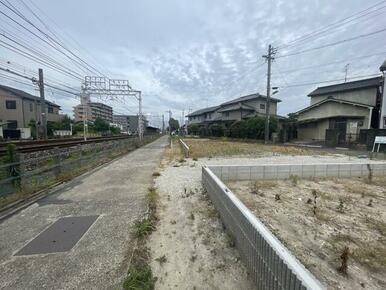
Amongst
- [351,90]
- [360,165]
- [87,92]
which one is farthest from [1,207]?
[351,90]

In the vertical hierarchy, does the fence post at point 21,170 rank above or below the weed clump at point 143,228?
above

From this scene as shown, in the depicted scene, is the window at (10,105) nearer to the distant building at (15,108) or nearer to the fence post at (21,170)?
the distant building at (15,108)

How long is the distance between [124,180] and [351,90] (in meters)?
29.5

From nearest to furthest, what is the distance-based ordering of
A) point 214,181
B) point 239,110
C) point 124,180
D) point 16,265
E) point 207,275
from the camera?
point 207,275, point 16,265, point 214,181, point 124,180, point 239,110

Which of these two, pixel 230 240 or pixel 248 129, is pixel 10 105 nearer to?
pixel 248 129

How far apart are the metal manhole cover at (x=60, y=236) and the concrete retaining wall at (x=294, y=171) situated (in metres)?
3.88

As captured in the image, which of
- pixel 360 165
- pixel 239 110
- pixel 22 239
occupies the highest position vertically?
pixel 239 110

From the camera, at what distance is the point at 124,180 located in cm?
762

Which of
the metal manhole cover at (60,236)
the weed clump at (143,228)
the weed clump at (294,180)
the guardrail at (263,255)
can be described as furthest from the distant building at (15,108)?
the guardrail at (263,255)

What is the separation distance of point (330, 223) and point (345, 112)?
24443 mm

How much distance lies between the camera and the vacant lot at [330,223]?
2.67 metres

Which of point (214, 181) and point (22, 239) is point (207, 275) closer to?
point (214, 181)

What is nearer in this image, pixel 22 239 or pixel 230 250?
pixel 230 250

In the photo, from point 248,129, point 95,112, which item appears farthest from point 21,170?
point 95,112
